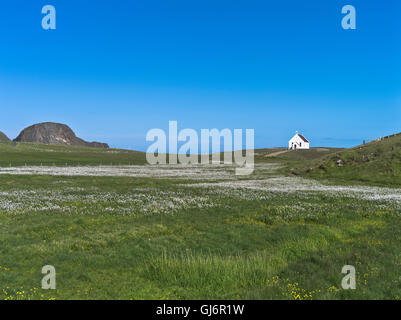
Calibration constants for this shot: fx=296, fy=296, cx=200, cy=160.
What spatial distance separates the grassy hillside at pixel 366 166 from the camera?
164 ft

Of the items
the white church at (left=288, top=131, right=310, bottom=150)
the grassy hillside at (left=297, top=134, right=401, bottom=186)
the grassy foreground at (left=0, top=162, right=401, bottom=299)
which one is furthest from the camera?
the white church at (left=288, top=131, right=310, bottom=150)

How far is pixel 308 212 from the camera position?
2447cm

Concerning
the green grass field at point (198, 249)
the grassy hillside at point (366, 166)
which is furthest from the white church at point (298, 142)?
the green grass field at point (198, 249)

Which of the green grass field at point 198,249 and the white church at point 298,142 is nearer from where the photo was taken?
the green grass field at point 198,249

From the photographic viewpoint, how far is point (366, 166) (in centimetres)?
5666

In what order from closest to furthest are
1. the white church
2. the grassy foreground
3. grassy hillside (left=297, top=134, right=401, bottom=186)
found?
1. the grassy foreground
2. grassy hillside (left=297, top=134, right=401, bottom=186)
3. the white church

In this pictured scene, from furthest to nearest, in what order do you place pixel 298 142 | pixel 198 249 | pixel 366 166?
pixel 298 142 < pixel 366 166 < pixel 198 249

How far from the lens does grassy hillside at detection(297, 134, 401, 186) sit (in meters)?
50.1

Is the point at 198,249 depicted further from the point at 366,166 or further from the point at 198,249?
the point at 366,166

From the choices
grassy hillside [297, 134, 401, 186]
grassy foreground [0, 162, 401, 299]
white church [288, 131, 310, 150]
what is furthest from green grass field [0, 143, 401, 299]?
white church [288, 131, 310, 150]

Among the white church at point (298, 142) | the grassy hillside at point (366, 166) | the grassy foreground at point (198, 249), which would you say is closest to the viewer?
the grassy foreground at point (198, 249)

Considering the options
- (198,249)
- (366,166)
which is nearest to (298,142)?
(366,166)

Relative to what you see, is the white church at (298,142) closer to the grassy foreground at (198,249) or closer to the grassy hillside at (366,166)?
the grassy hillside at (366,166)

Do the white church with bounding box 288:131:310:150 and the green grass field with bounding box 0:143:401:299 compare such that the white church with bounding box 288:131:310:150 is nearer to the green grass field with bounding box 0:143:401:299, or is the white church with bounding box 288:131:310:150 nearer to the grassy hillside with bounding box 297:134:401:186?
the grassy hillside with bounding box 297:134:401:186
